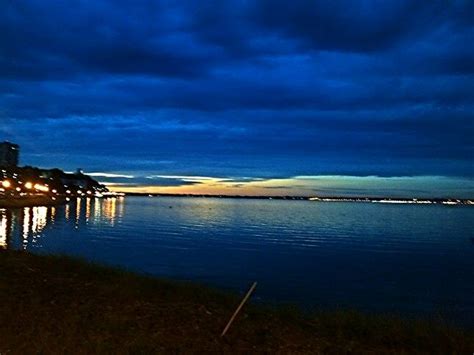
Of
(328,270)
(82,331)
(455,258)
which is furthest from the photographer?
(455,258)

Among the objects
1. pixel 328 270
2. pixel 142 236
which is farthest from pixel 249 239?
pixel 328 270

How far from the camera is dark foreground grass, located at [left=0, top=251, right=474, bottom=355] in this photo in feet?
31.8

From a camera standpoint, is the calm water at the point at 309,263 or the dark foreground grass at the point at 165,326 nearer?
the dark foreground grass at the point at 165,326

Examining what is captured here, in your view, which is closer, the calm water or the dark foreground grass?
the dark foreground grass

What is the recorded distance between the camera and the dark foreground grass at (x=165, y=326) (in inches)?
381

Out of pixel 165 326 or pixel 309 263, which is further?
pixel 309 263

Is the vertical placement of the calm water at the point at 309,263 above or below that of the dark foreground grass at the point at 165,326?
below

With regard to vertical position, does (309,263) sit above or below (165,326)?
below

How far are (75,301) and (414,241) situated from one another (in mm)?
55798

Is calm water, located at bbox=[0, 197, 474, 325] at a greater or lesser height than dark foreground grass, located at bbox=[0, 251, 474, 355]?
lesser

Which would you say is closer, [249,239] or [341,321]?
[341,321]

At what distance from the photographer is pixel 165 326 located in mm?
11078

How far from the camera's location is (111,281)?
54.3 feet

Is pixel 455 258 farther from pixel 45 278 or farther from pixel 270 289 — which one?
pixel 45 278
